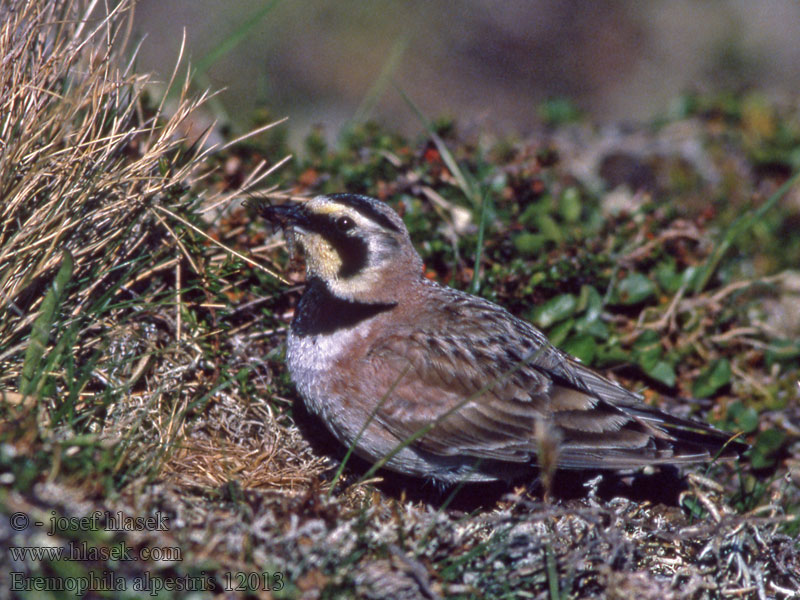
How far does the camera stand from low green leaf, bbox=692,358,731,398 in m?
6.50

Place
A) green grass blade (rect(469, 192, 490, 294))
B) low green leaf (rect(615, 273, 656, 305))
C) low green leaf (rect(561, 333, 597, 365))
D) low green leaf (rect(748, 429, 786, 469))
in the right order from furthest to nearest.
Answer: low green leaf (rect(615, 273, 656, 305))
low green leaf (rect(561, 333, 597, 365))
low green leaf (rect(748, 429, 786, 469))
green grass blade (rect(469, 192, 490, 294))

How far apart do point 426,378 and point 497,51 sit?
12.6 m

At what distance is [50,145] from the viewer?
4715mm

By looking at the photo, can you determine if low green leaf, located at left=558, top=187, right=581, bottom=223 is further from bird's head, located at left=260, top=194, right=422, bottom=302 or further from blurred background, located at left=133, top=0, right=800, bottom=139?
blurred background, located at left=133, top=0, right=800, bottom=139

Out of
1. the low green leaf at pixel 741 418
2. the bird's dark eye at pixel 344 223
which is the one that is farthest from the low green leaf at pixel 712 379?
the bird's dark eye at pixel 344 223

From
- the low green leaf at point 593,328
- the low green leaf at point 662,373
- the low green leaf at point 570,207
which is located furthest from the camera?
the low green leaf at point 570,207

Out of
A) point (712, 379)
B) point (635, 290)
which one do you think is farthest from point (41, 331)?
point (712, 379)

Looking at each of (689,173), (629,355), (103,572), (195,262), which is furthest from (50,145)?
(689,173)

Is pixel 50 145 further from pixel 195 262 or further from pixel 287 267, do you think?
pixel 287 267

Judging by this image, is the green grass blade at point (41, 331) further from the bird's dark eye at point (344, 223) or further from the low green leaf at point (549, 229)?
the low green leaf at point (549, 229)

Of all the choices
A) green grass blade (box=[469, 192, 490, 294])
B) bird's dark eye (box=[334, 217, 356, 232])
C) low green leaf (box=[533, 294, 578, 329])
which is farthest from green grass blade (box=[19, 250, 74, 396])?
low green leaf (box=[533, 294, 578, 329])

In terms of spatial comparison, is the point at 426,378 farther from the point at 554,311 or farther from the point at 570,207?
the point at 570,207

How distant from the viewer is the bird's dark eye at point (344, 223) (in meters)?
5.27

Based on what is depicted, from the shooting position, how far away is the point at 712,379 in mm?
6520
